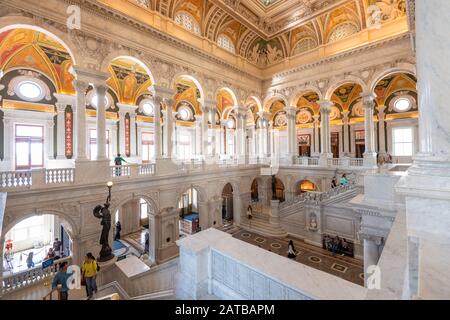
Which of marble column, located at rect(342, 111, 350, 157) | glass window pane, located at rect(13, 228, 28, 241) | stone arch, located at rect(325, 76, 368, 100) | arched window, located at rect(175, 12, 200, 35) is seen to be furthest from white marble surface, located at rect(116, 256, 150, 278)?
marble column, located at rect(342, 111, 350, 157)

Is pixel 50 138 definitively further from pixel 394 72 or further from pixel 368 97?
pixel 394 72

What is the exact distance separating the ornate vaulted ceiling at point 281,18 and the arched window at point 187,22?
110mm

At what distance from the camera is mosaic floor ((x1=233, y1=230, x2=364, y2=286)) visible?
1032cm

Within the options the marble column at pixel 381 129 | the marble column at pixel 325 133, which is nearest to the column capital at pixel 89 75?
the marble column at pixel 325 133

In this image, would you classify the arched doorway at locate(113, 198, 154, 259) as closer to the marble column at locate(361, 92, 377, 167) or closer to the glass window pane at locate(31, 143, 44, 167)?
the glass window pane at locate(31, 143, 44, 167)

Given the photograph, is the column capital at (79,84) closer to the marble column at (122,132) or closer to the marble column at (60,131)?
the marble column at (60,131)

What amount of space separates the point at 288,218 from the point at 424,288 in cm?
1375

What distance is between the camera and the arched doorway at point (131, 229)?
48.3 ft

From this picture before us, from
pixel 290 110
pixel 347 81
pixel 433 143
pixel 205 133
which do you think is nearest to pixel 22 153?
pixel 205 133

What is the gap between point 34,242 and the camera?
1393 centimetres

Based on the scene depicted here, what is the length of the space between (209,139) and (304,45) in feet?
37.3

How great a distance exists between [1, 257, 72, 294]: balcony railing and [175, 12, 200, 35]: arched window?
1433 cm

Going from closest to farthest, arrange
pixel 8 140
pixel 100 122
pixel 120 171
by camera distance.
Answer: pixel 100 122 < pixel 120 171 < pixel 8 140

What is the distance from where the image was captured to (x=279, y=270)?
9.27 ft
